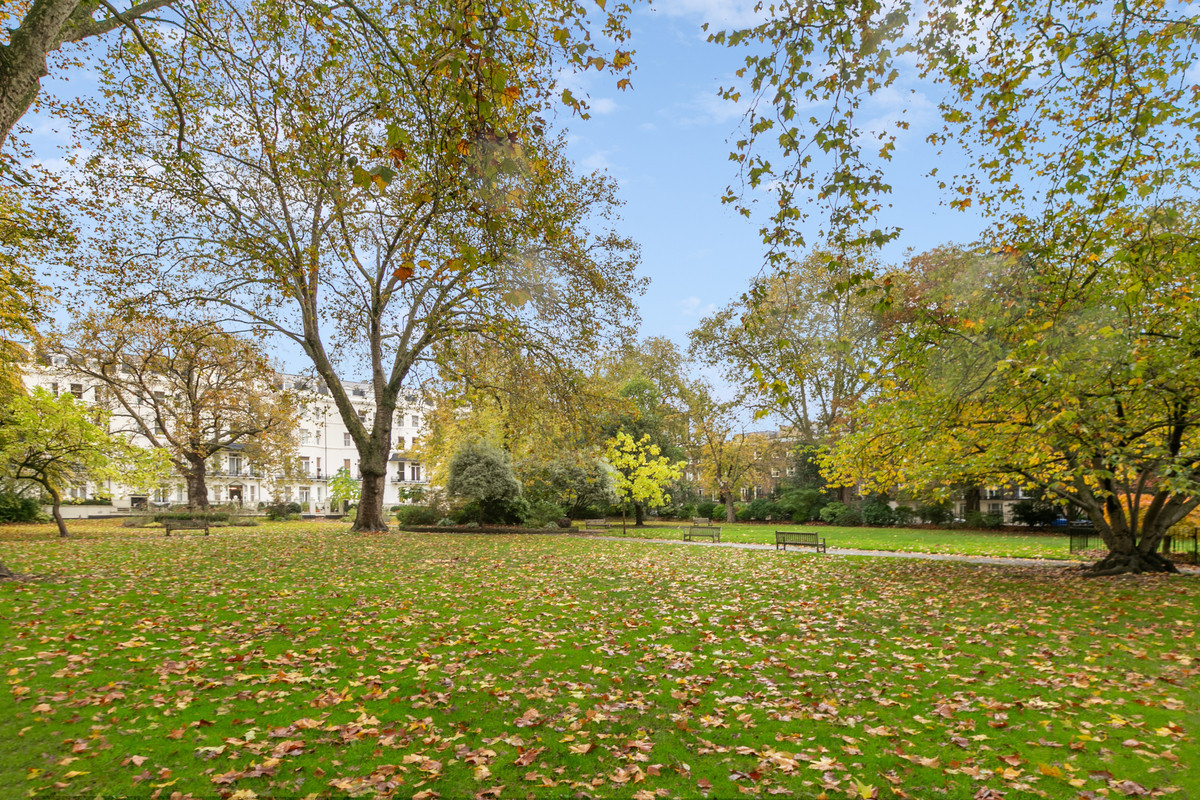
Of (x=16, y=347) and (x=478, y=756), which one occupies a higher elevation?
(x=16, y=347)

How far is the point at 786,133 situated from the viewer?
6.23 metres

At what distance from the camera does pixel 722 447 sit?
41.5 m

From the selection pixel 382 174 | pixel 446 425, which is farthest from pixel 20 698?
pixel 446 425

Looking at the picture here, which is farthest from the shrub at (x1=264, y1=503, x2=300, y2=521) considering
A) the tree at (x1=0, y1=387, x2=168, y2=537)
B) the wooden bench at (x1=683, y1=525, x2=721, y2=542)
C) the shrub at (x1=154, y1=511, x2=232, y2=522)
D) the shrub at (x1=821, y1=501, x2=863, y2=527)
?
the shrub at (x1=821, y1=501, x2=863, y2=527)

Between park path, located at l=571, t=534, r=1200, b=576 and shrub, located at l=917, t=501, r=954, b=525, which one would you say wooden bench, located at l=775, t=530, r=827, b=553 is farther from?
shrub, located at l=917, t=501, r=954, b=525

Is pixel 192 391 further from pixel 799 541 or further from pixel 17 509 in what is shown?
pixel 799 541

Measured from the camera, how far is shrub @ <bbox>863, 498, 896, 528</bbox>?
32969 millimetres

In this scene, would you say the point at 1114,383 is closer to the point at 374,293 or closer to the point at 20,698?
the point at 20,698

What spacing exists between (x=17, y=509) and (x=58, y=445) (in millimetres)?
15659

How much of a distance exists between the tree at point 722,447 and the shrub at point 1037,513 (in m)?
15.5

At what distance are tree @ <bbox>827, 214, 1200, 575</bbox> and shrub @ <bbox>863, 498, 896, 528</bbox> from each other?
19.1 m

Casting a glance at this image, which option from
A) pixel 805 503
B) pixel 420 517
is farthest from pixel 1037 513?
pixel 420 517

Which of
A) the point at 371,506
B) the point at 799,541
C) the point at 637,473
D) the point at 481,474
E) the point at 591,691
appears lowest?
the point at 799,541

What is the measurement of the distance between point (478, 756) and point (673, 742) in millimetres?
1484
